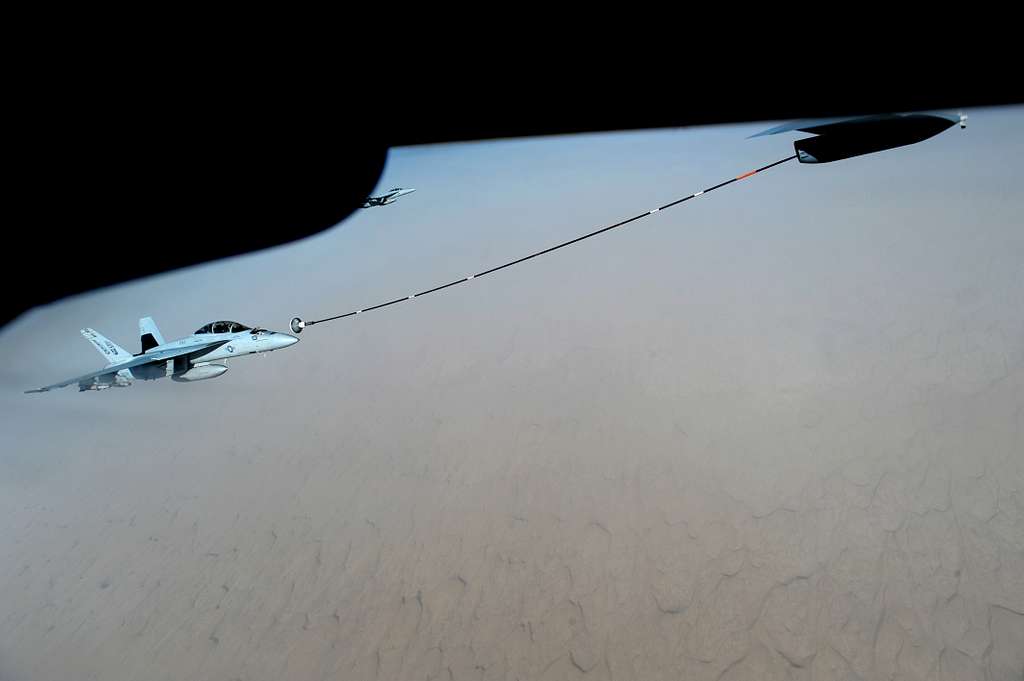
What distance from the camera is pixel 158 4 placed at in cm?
356

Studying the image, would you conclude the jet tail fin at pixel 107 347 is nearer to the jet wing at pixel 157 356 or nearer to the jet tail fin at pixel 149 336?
the jet tail fin at pixel 149 336

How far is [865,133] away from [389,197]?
8110mm

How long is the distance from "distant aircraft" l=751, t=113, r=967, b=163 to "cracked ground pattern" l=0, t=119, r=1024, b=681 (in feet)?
11.6

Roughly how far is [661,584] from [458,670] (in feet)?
6.51

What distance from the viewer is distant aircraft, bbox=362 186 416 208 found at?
8758 millimetres

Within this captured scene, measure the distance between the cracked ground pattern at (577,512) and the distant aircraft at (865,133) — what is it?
11.6 feet

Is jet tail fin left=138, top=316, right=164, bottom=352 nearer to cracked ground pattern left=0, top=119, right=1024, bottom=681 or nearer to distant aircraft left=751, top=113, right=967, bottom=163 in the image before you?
cracked ground pattern left=0, top=119, right=1024, bottom=681

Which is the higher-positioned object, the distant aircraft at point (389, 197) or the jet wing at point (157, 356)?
the distant aircraft at point (389, 197)

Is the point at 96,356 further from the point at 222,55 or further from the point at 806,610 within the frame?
the point at 806,610

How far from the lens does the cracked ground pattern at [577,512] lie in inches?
148

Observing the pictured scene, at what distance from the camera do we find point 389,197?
9141 mm

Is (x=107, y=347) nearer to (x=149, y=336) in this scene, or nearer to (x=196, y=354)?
(x=149, y=336)

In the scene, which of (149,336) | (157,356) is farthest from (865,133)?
(149,336)

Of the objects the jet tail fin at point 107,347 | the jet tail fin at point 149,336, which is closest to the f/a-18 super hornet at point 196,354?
A: the jet tail fin at point 149,336
